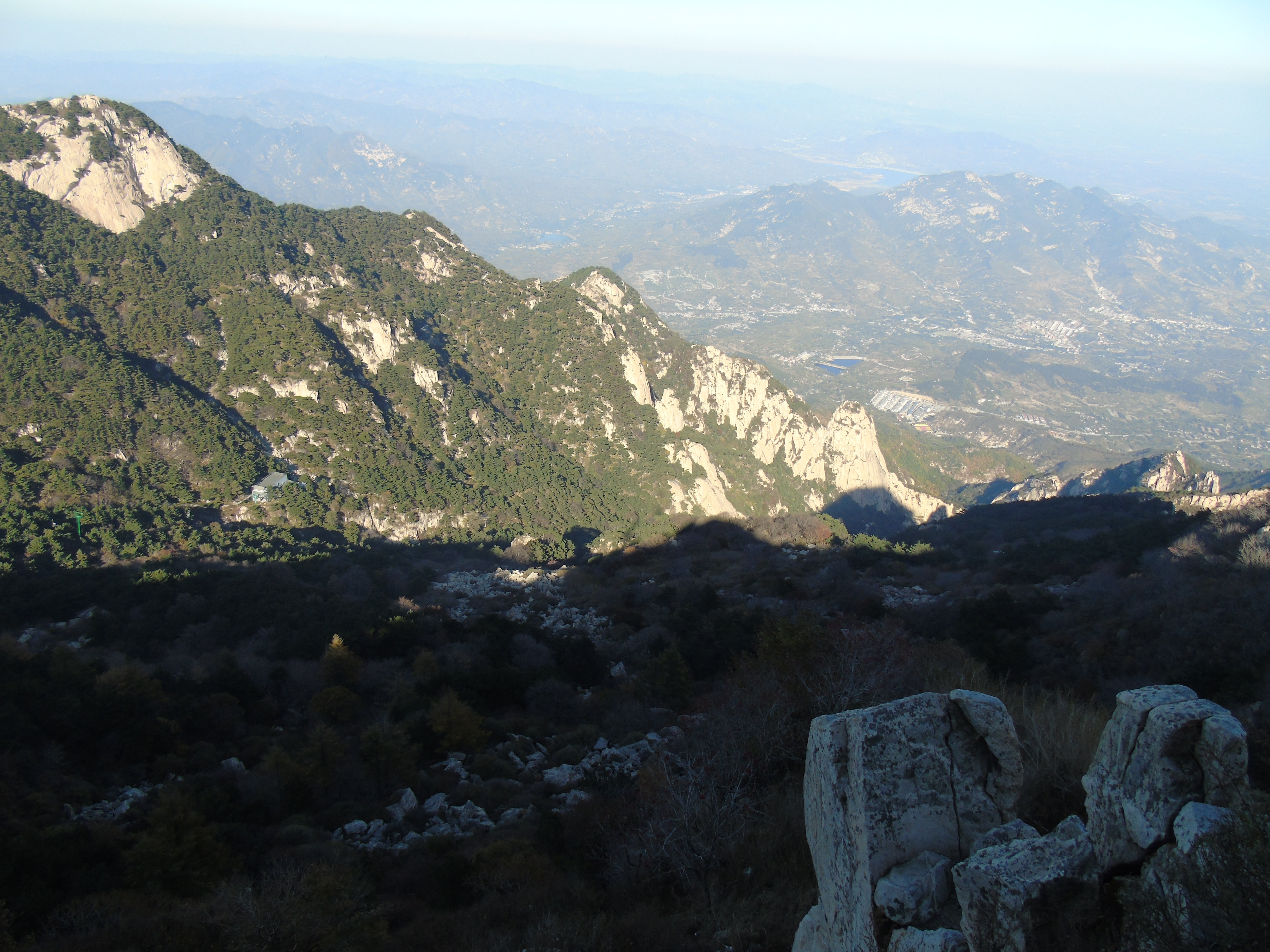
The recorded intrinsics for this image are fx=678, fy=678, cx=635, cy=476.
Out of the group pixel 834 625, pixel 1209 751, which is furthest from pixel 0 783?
pixel 834 625

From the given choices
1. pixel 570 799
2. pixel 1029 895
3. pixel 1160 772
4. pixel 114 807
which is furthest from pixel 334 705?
pixel 1160 772

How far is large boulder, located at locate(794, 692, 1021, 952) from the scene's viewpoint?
721cm

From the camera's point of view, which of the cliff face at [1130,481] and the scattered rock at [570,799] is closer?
the scattered rock at [570,799]

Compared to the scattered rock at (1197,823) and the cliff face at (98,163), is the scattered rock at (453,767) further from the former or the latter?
the cliff face at (98,163)

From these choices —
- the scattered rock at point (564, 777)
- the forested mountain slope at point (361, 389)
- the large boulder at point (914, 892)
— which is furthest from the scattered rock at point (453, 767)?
the forested mountain slope at point (361, 389)

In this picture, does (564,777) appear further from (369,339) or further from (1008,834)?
(369,339)

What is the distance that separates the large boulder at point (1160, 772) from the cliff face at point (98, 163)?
93.7m

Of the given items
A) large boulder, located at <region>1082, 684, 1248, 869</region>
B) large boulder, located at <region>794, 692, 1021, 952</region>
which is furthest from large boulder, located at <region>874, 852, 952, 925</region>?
large boulder, located at <region>1082, 684, 1248, 869</region>

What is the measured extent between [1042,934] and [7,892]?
55.4ft

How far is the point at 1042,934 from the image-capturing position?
233 inches

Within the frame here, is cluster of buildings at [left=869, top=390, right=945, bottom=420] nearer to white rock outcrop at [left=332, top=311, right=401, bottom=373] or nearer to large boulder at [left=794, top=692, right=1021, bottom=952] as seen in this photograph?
white rock outcrop at [left=332, top=311, right=401, bottom=373]

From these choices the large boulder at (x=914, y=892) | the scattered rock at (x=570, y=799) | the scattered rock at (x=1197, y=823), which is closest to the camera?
the scattered rock at (x=1197, y=823)

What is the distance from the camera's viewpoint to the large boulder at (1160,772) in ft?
19.6

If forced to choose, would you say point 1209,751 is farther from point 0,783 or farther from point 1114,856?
point 0,783
